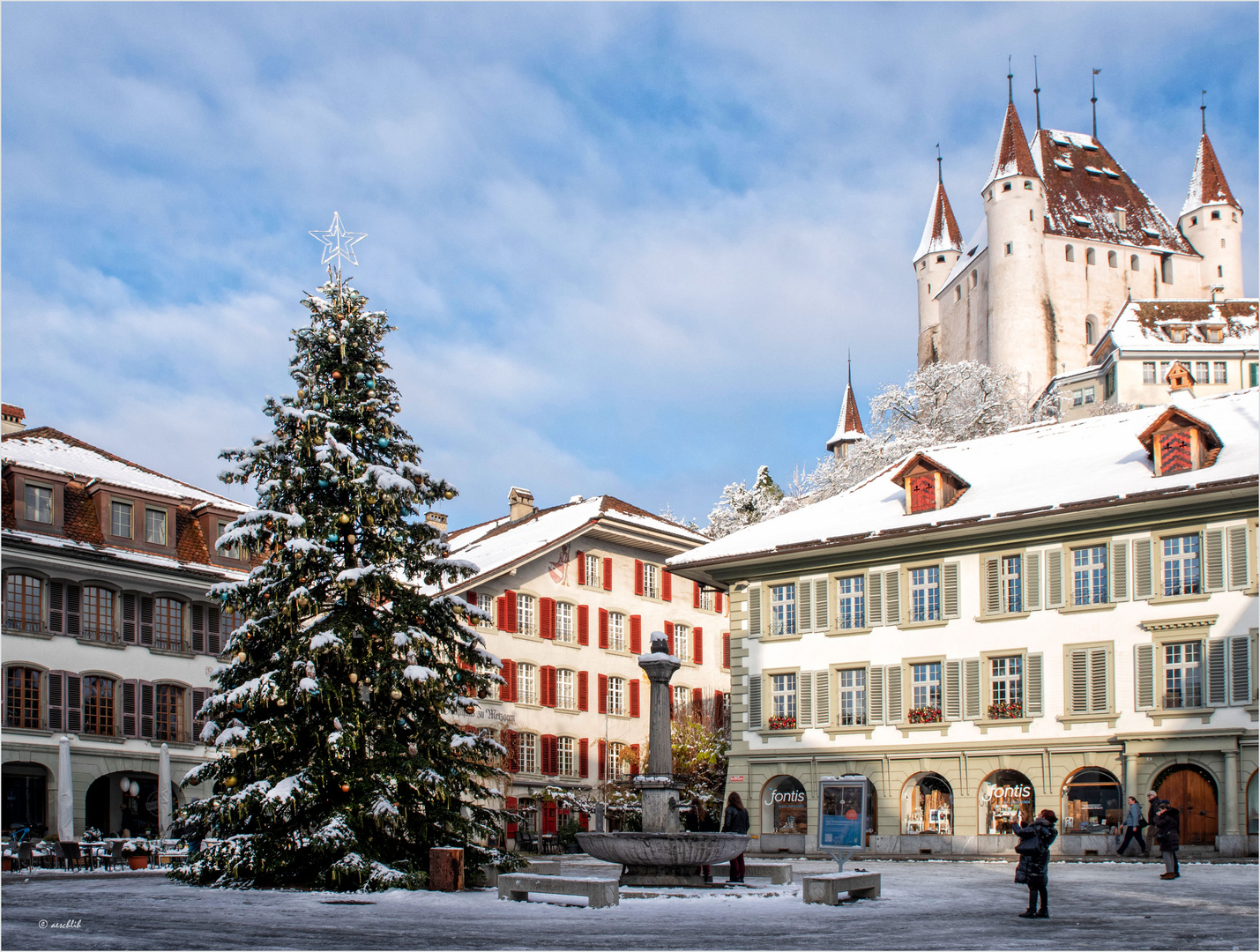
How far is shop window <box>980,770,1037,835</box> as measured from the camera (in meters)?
36.8

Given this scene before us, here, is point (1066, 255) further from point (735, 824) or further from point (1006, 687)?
point (735, 824)

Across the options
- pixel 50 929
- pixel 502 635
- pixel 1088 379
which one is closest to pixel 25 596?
pixel 502 635

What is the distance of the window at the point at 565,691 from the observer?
50.6m

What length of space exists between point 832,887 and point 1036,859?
2967 mm

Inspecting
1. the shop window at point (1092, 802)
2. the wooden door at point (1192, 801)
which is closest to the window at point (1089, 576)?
the shop window at point (1092, 802)

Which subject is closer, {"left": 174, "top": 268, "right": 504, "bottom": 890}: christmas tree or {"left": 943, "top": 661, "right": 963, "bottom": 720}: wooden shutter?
{"left": 174, "top": 268, "right": 504, "bottom": 890}: christmas tree

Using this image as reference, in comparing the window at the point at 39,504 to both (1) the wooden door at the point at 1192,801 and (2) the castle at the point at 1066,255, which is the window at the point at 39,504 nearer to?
(1) the wooden door at the point at 1192,801

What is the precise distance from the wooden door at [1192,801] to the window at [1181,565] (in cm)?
400

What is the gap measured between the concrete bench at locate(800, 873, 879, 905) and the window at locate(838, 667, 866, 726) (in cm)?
1908

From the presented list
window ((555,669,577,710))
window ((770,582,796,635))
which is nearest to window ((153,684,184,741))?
window ((555,669,577,710))

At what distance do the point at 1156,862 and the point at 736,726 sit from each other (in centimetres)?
1326

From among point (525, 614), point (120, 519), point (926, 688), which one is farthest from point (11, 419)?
point (926, 688)

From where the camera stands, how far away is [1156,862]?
102 feet

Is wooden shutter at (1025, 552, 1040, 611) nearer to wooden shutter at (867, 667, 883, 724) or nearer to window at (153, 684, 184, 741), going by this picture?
wooden shutter at (867, 667, 883, 724)
